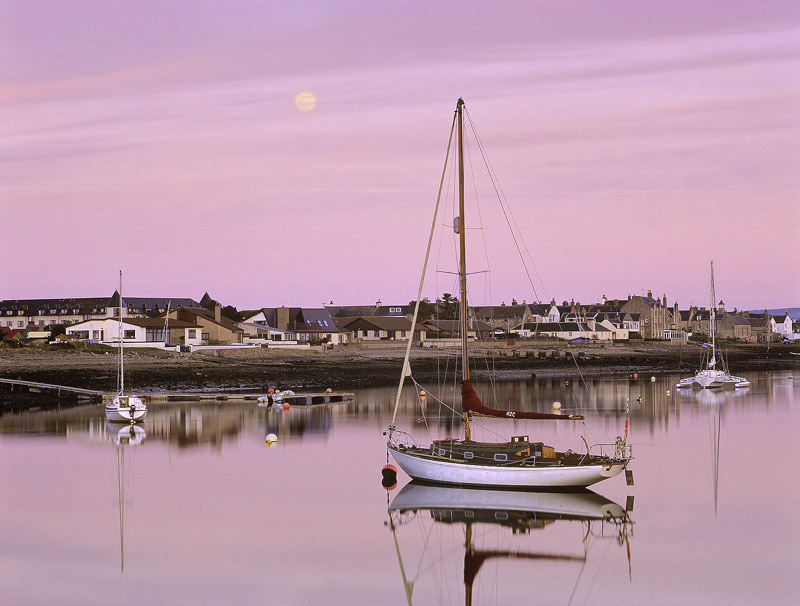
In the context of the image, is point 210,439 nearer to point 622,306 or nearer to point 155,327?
point 155,327

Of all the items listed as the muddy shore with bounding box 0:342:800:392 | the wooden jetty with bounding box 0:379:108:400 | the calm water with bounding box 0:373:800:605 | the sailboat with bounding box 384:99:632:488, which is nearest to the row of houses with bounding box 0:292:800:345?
the muddy shore with bounding box 0:342:800:392

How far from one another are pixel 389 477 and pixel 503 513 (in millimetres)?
6424

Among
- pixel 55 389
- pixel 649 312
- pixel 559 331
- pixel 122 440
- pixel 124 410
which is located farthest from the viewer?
pixel 649 312

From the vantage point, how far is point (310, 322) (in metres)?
134

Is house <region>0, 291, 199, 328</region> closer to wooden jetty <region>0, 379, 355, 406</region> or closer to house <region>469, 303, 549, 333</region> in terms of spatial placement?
house <region>469, 303, 549, 333</region>

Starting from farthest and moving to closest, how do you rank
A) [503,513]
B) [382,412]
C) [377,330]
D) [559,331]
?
[559,331] < [377,330] < [382,412] < [503,513]

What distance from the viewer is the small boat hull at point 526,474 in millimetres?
30688

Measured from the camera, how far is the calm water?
2341 centimetres

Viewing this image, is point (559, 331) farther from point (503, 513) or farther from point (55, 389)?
point (503, 513)

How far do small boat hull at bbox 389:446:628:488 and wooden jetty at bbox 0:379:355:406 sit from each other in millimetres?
34292

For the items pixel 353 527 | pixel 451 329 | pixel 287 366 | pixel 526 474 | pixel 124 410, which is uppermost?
pixel 451 329

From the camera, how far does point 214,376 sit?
262 feet

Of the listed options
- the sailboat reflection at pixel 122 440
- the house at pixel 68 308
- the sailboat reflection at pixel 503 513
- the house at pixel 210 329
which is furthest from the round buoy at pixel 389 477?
the house at pixel 68 308

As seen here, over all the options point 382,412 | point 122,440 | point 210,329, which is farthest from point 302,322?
point 122,440
